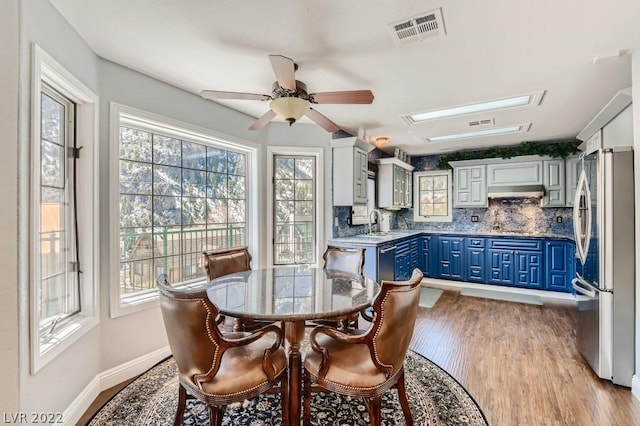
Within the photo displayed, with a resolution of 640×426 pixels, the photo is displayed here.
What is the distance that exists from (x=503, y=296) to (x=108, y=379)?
203 inches

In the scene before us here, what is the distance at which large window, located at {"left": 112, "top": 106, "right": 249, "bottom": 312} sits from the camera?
103 inches

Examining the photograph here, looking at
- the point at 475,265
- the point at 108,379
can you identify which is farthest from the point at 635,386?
the point at 108,379

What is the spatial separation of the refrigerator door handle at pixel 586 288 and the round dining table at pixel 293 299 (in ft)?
5.99

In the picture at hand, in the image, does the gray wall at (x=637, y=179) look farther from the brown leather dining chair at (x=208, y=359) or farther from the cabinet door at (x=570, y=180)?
the cabinet door at (x=570, y=180)

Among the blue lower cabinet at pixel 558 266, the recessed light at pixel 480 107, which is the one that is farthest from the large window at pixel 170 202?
the blue lower cabinet at pixel 558 266

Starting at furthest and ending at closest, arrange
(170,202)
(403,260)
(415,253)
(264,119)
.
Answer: (415,253) → (403,260) → (170,202) → (264,119)

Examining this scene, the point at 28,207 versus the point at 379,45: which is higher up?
the point at 379,45

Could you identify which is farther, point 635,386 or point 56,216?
point 635,386

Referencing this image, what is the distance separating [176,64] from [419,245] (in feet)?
15.6

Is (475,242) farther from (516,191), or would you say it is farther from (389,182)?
(389,182)

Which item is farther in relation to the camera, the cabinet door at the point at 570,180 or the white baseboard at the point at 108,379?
the cabinet door at the point at 570,180

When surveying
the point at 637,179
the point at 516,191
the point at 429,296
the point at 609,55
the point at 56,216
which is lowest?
the point at 429,296

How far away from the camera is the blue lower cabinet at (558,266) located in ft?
14.7

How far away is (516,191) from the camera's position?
16.2 feet
